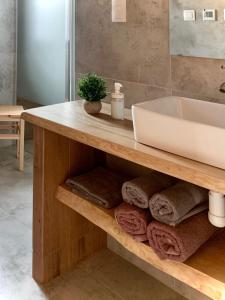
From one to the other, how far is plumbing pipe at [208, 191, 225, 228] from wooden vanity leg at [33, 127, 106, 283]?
0.83m

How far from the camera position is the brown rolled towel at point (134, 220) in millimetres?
1421

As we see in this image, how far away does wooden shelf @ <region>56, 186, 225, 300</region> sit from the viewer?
1.24 meters

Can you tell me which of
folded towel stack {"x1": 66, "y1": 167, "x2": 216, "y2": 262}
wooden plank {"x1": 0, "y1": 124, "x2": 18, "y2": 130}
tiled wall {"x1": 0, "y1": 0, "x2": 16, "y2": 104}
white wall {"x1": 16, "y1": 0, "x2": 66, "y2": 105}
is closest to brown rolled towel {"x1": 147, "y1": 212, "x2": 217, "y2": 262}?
folded towel stack {"x1": 66, "y1": 167, "x2": 216, "y2": 262}

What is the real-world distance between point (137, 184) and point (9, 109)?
2.17 meters

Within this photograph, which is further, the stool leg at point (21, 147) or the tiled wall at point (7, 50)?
the tiled wall at point (7, 50)

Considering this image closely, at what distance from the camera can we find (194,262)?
1318 mm

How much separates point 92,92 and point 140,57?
0.33 metres

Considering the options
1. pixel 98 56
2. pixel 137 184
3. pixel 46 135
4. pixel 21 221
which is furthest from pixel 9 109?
pixel 137 184

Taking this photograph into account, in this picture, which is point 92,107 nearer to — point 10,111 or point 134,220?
point 134,220

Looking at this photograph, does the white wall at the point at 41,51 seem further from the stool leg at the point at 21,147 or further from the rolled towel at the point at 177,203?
the rolled towel at the point at 177,203

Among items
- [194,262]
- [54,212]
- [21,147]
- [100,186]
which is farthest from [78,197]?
[21,147]

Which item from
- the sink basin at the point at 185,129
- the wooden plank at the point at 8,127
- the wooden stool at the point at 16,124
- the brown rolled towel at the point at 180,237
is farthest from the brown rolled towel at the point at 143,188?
the wooden plank at the point at 8,127

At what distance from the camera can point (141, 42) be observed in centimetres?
186

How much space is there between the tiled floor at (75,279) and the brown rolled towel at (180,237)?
0.63 metres
